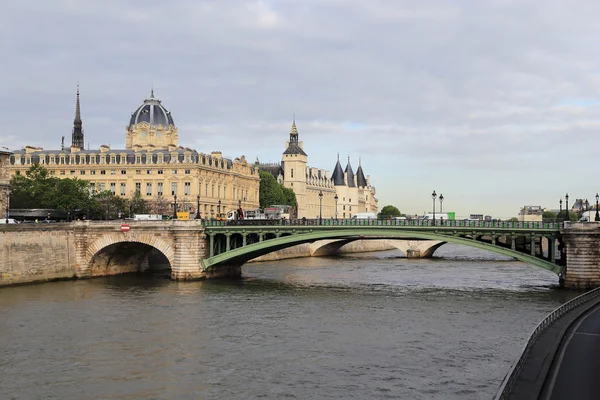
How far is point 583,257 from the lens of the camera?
2133 inches

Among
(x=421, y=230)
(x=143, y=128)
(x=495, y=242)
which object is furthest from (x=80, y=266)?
(x=143, y=128)

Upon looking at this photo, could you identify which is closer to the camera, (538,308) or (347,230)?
(538,308)

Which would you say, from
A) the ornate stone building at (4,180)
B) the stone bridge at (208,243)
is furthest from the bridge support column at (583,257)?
the ornate stone building at (4,180)

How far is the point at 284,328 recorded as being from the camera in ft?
133

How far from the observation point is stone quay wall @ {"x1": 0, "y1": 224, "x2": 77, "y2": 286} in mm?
58969

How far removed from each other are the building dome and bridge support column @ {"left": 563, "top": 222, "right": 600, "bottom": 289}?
91.1m

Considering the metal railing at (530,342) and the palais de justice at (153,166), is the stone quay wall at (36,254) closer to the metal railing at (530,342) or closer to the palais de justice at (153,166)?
the metal railing at (530,342)

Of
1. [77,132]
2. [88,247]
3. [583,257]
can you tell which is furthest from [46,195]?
[583,257]

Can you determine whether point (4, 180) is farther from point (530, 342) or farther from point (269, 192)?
point (269, 192)

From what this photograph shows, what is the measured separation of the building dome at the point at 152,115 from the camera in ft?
436

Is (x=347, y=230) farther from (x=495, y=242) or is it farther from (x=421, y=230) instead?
(x=495, y=242)

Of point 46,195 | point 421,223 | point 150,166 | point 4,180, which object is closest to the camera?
point 421,223

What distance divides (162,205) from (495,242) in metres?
68.9

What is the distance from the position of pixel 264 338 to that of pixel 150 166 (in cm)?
8723
